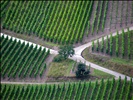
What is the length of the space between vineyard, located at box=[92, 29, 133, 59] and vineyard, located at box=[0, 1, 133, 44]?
3238 millimetres

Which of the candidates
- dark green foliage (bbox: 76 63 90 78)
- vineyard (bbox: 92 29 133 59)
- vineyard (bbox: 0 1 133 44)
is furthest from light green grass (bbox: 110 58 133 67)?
vineyard (bbox: 0 1 133 44)

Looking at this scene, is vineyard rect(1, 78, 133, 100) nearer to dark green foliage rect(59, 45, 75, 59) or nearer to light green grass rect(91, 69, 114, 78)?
light green grass rect(91, 69, 114, 78)

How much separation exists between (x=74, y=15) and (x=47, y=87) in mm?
19244

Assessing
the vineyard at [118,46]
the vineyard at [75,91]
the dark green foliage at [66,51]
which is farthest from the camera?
the dark green foliage at [66,51]

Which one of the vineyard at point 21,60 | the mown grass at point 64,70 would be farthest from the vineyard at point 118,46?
the vineyard at point 21,60

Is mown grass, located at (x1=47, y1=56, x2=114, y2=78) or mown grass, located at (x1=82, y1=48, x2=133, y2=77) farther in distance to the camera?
mown grass, located at (x1=47, y1=56, x2=114, y2=78)

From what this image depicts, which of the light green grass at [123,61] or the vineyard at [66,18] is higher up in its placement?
the vineyard at [66,18]

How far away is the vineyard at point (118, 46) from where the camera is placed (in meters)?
55.3

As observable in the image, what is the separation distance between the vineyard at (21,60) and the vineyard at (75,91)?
3389 mm

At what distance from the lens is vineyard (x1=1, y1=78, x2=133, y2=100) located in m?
48.3

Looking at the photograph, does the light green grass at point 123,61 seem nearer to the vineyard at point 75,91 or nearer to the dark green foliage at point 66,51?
the vineyard at point 75,91

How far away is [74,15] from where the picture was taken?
65.6 m

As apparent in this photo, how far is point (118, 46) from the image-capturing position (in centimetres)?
5675

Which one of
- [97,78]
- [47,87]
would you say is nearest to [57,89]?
[47,87]
